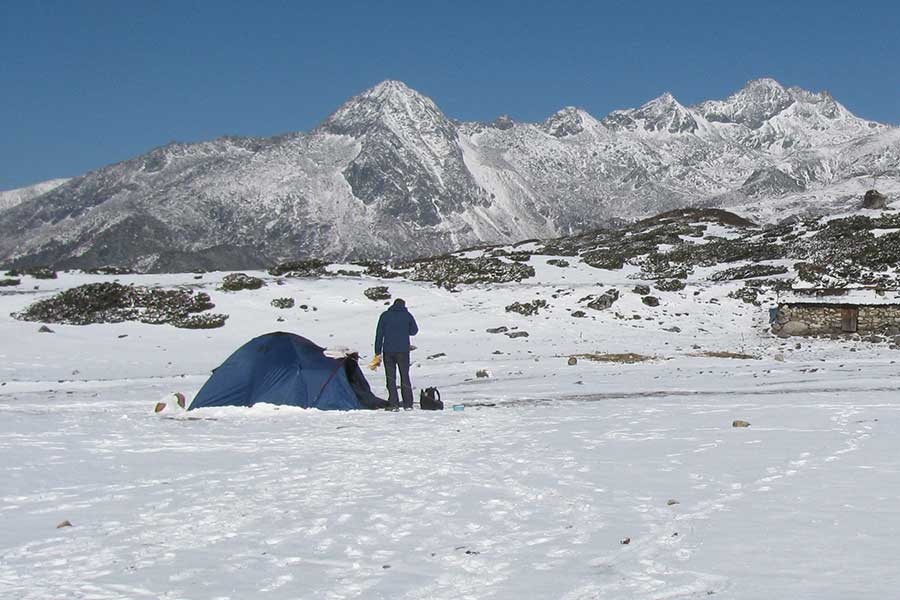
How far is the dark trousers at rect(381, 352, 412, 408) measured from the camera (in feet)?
60.9

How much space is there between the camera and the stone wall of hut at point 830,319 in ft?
117

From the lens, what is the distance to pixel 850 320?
36.1 meters

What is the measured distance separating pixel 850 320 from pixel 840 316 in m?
0.41

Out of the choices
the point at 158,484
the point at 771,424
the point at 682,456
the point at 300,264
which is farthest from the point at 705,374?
the point at 300,264

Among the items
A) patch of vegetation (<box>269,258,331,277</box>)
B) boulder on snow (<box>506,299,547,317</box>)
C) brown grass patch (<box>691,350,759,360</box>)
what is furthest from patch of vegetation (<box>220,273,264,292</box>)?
brown grass patch (<box>691,350,759,360</box>)

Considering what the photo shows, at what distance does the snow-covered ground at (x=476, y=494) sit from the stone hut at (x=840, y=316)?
1329 centimetres

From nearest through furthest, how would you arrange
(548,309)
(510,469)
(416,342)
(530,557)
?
(530,557) < (510,469) < (416,342) < (548,309)

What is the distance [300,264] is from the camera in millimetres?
53969

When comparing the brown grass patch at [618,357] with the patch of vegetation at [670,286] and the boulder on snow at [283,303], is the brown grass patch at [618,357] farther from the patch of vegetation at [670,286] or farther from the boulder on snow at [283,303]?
the boulder on snow at [283,303]

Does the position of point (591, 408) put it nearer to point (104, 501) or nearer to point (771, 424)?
point (771, 424)

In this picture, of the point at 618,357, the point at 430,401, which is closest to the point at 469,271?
the point at 618,357

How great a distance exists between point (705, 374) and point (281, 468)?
15657 millimetres

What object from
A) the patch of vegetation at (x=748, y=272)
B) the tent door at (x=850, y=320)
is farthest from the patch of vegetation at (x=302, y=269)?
the tent door at (x=850, y=320)

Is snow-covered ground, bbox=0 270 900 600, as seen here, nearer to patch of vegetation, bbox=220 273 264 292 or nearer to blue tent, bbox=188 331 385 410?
blue tent, bbox=188 331 385 410
